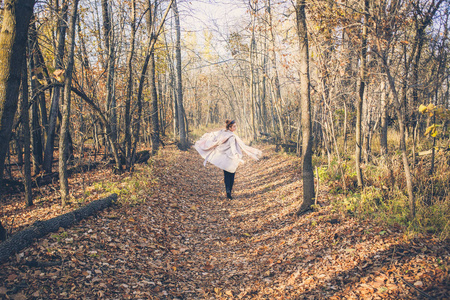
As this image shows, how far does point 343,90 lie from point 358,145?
2.28m

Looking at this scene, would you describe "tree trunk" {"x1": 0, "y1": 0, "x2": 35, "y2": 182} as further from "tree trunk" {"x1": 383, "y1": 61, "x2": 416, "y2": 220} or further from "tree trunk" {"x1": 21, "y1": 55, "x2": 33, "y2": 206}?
"tree trunk" {"x1": 383, "y1": 61, "x2": 416, "y2": 220}

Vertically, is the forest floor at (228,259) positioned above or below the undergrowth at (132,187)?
below

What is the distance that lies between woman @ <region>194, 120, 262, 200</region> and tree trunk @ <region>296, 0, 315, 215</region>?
8.40ft

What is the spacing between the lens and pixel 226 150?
360 inches

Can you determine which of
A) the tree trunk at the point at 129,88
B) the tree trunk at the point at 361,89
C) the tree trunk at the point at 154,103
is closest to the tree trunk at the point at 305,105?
the tree trunk at the point at 361,89

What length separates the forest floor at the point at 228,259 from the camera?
331 cm

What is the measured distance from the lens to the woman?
872cm

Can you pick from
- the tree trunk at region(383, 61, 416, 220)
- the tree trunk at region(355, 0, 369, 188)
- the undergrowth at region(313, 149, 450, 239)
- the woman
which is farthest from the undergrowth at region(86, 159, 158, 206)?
the tree trunk at region(383, 61, 416, 220)

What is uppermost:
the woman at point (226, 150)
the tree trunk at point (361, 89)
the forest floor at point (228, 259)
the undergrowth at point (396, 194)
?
the tree trunk at point (361, 89)

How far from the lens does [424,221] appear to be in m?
4.45

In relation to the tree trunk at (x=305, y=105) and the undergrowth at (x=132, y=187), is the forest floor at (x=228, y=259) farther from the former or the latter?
the tree trunk at (x=305, y=105)

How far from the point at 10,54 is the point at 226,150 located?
6498mm

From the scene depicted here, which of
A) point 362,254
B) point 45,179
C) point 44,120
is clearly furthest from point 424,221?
point 44,120

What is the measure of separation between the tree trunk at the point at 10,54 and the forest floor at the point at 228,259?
190 cm
